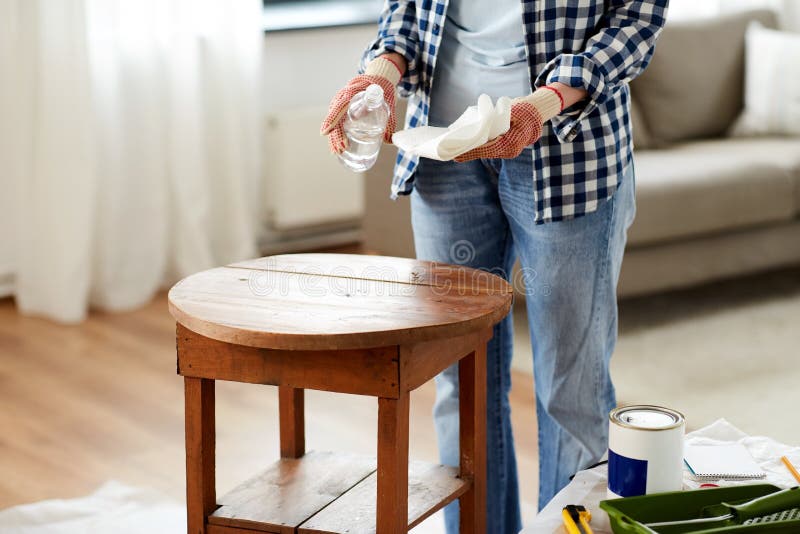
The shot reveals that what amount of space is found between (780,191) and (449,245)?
1.94 meters

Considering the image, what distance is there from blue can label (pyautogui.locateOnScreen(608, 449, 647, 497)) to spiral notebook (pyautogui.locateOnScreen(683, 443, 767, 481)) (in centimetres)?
16

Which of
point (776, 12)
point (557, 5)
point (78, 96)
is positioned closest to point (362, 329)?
point (557, 5)

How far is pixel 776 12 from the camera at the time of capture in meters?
3.92

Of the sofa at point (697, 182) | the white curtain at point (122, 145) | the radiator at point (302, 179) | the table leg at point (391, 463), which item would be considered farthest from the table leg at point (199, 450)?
the radiator at point (302, 179)

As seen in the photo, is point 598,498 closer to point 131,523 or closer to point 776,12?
point 131,523

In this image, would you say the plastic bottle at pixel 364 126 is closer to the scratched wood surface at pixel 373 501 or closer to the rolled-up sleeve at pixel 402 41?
the rolled-up sleeve at pixel 402 41

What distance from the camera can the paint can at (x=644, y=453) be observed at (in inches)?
43.2

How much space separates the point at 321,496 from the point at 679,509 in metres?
0.54

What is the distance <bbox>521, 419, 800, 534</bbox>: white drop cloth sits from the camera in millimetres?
1151

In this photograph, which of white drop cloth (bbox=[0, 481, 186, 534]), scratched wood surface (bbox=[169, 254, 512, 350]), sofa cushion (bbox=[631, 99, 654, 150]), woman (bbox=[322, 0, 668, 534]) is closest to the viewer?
scratched wood surface (bbox=[169, 254, 512, 350])

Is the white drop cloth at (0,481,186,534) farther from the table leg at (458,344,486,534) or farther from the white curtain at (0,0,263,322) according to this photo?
the white curtain at (0,0,263,322)

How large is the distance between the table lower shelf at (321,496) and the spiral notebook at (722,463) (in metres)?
0.34

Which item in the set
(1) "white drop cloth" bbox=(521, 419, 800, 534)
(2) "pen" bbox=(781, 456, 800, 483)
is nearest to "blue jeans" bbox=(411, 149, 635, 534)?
(1) "white drop cloth" bbox=(521, 419, 800, 534)

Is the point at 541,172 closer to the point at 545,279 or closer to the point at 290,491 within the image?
the point at 545,279
